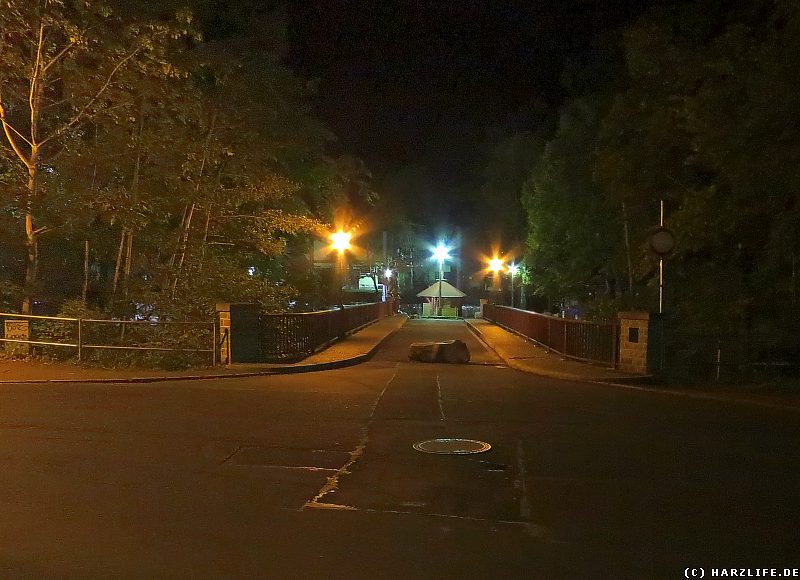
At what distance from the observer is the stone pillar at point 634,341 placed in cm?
1623

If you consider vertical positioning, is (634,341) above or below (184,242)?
below

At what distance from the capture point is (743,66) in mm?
15445

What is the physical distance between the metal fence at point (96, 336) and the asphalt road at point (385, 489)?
4740 millimetres

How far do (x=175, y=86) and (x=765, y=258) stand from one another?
15.5 m

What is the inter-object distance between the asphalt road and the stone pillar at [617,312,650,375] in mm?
3744

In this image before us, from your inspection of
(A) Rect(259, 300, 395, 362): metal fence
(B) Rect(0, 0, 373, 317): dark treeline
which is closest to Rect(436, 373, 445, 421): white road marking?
(A) Rect(259, 300, 395, 362): metal fence

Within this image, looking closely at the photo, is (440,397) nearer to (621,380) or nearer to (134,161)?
(621,380)

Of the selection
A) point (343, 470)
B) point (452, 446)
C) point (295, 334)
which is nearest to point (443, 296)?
point (295, 334)

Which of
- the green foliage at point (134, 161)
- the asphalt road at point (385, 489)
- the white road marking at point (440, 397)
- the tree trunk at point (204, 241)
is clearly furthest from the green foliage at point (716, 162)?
the tree trunk at point (204, 241)

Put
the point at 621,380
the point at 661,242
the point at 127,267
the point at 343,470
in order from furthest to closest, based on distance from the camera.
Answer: the point at 127,267 → the point at 661,242 → the point at 621,380 → the point at 343,470

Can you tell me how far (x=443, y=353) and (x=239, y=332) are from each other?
227 inches

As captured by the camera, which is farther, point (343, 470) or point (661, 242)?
point (661, 242)

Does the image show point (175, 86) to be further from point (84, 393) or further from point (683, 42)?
point (683, 42)

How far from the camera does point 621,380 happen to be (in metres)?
15.7
